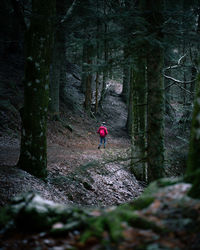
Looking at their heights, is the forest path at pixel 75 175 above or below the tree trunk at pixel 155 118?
below

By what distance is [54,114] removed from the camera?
59.2 feet

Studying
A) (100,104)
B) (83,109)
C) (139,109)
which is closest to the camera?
(139,109)

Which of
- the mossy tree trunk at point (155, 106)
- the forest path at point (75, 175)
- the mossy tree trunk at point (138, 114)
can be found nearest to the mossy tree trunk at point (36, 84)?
the forest path at point (75, 175)

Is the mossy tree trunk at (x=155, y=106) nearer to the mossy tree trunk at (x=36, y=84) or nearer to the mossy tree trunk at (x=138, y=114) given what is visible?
the mossy tree trunk at (x=36, y=84)

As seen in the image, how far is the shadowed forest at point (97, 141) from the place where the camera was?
2.83 metres

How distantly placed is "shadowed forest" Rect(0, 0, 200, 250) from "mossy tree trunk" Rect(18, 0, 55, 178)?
0.03 metres

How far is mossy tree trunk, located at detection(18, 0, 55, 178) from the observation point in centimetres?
804

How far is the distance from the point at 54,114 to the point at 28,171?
9.96 metres

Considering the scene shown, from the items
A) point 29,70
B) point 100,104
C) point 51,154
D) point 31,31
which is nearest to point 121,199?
point 51,154

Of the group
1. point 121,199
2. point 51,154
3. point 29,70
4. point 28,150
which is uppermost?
point 29,70

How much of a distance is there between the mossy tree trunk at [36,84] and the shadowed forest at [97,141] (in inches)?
1.3

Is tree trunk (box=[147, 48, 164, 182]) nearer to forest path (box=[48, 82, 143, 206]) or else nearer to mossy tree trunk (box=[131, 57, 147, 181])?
forest path (box=[48, 82, 143, 206])

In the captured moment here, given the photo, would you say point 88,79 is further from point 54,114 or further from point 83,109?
point 54,114

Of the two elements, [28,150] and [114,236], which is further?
[28,150]
